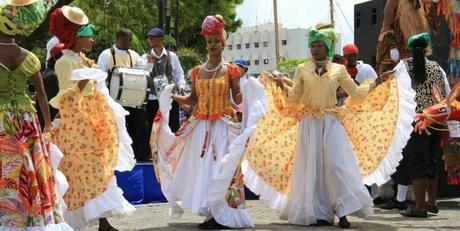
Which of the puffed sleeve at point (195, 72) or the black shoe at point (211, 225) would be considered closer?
the black shoe at point (211, 225)

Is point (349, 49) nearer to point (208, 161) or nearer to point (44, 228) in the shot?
point (208, 161)

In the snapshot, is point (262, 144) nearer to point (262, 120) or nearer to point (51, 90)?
point (262, 120)

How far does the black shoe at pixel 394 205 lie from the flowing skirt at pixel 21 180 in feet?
16.2

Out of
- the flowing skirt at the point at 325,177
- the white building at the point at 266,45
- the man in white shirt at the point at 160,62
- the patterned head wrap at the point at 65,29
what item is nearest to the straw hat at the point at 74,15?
the patterned head wrap at the point at 65,29

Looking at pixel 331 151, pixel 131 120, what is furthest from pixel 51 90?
pixel 131 120

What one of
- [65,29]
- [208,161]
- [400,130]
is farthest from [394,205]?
[65,29]

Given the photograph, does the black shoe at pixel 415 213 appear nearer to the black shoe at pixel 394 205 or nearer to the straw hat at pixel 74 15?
the black shoe at pixel 394 205

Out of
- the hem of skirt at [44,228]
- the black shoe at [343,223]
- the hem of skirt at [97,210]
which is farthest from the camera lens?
the black shoe at [343,223]

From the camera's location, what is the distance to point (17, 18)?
6.06 meters

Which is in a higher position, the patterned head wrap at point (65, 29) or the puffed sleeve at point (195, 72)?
the patterned head wrap at point (65, 29)

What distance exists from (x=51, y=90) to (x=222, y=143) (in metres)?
1.62

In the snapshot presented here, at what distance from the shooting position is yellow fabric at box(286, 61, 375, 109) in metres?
8.09

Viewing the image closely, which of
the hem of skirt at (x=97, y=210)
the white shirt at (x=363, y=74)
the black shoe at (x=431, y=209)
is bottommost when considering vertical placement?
the black shoe at (x=431, y=209)

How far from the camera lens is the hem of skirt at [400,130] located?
8562 mm
